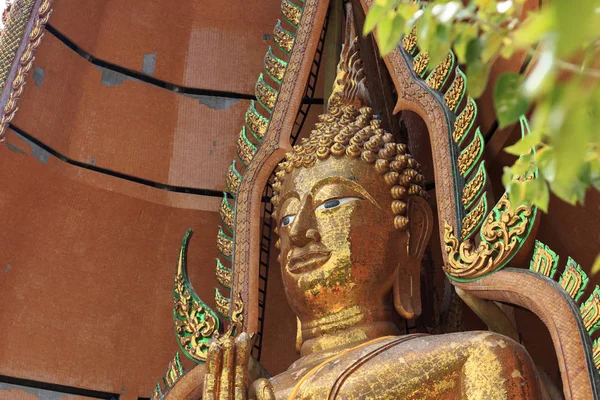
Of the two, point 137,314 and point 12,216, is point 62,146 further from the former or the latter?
point 137,314

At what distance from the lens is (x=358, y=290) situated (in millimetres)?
2879

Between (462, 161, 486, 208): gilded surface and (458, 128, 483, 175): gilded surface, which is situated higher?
(458, 128, 483, 175): gilded surface

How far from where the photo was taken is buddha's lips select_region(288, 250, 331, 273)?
289cm

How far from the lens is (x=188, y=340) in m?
3.22

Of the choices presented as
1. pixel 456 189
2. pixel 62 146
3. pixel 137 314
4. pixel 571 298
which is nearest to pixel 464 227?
pixel 456 189

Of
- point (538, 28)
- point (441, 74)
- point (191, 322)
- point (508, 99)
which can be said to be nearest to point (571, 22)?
point (538, 28)

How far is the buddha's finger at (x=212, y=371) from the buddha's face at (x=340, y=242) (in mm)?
410

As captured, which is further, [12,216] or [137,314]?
[137,314]

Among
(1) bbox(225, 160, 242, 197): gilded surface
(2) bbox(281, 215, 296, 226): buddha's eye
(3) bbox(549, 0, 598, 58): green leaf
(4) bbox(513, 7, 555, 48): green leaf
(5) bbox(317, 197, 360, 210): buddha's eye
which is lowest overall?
(3) bbox(549, 0, 598, 58): green leaf

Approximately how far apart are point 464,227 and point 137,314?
6.14ft

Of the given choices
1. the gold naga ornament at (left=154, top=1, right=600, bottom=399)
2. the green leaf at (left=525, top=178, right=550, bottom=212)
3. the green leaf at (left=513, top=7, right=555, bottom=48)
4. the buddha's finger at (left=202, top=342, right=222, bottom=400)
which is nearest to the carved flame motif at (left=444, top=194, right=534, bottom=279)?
the gold naga ornament at (left=154, top=1, right=600, bottom=399)

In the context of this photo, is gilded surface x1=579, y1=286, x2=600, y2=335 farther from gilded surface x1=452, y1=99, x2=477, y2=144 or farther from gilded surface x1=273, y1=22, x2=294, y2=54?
gilded surface x1=273, y1=22, x2=294, y2=54

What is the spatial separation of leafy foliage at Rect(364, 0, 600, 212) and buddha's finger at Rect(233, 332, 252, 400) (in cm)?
179

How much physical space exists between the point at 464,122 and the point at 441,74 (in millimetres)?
288
